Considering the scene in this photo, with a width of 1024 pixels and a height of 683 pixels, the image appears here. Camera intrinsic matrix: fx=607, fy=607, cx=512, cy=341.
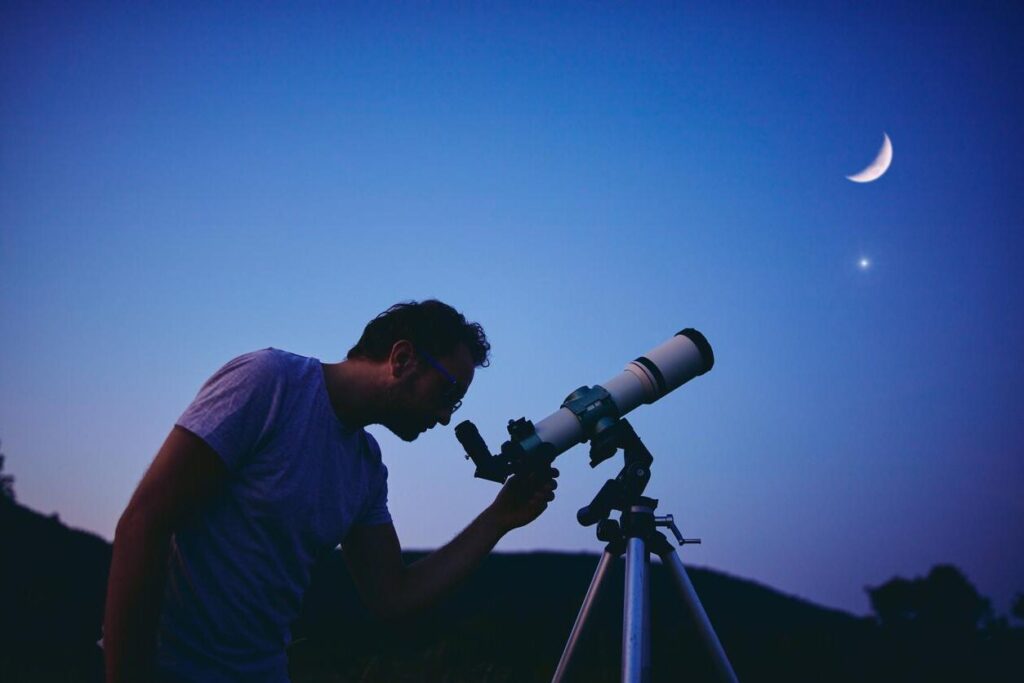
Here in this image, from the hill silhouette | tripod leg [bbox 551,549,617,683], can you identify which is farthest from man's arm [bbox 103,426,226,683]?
the hill silhouette

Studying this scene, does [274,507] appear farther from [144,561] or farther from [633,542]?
[633,542]

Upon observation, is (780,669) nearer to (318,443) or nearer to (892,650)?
(892,650)

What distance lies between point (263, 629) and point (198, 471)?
63 centimetres

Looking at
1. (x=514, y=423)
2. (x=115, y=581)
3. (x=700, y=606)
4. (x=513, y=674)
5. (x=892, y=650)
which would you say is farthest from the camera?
(x=892, y=650)

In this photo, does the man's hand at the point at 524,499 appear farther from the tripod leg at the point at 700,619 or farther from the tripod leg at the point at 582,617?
the tripod leg at the point at 700,619

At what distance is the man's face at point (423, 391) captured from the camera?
234 cm

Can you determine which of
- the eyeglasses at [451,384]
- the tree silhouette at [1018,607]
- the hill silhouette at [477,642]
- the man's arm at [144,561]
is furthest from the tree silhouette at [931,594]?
the man's arm at [144,561]

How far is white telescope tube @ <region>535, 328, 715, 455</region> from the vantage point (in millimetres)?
2842

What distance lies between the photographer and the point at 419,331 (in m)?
2.46

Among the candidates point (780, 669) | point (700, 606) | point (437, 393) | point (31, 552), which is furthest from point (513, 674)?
point (31, 552)

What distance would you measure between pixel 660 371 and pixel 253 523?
6.05 feet

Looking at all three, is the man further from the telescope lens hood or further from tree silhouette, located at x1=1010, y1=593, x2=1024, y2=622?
tree silhouette, located at x1=1010, y1=593, x2=1024, y2=622

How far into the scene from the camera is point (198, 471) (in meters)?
1.66

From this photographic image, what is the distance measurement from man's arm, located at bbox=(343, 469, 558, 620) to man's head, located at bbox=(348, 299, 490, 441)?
43 centimetres
